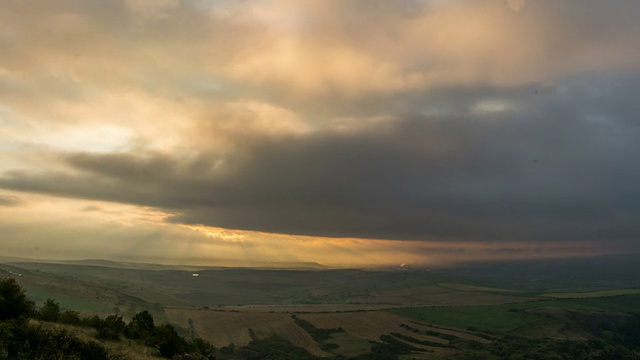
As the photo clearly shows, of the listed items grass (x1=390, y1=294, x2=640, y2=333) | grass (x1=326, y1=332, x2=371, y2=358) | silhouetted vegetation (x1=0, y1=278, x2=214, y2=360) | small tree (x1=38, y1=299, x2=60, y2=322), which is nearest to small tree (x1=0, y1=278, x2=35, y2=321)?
silhouetted vegetation (x1=0, y1=278, x2=214, y2=360)

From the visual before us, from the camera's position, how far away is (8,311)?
1151 inches

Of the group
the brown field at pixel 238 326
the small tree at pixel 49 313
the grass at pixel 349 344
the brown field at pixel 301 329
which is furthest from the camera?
the brown field at pixel 238 326

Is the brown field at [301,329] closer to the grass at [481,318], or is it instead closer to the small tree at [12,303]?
the grass at [481,318]

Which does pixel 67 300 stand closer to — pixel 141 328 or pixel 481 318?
pixel 141 328

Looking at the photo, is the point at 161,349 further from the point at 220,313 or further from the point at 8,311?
the point at 220,313

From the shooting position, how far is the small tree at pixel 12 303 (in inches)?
1133

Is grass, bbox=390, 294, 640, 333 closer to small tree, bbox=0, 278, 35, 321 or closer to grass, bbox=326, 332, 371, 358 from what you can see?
grass, bbox=326, 332, 371, 358

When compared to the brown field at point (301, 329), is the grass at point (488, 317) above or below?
above

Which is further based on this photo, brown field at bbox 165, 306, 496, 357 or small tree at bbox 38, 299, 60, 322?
brown field at bbox 165, 306, 496, 357

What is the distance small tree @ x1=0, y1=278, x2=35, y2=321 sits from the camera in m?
28.8

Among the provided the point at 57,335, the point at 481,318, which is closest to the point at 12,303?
the point at 57,335

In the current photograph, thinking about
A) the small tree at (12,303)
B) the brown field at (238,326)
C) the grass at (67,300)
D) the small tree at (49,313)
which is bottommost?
the brown field at (238,326)

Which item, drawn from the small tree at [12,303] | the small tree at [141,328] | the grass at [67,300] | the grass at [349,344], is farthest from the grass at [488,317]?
the small tree at [12,303]

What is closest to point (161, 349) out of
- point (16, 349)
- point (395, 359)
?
point (16, 349)
